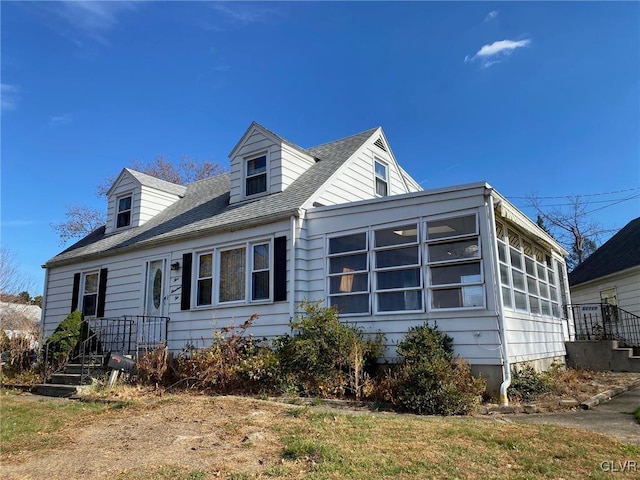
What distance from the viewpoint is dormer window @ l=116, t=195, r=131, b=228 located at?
664 inches

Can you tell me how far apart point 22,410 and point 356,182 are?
31.8 feet

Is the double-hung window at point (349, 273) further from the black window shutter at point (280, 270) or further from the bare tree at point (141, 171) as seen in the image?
the bare tree at point (141, 171)

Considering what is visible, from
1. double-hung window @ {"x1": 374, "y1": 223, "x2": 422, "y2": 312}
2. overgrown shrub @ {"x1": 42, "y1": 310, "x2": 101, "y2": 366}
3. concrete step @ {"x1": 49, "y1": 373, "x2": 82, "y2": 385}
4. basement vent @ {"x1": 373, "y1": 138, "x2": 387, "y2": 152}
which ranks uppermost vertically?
basement vent @ {"x1": 373, "y1": 138, "x2": 387, "y2": 152}

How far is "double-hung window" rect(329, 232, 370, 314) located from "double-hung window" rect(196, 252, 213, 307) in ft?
12.3

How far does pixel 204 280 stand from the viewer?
12297 mm

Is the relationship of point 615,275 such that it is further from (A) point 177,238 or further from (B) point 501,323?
(A) point 177,238

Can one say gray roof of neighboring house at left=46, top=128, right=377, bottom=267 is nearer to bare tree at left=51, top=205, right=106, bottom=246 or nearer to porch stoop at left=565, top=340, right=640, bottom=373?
porch stoop at left=565, top=340, right=640, bottom=373

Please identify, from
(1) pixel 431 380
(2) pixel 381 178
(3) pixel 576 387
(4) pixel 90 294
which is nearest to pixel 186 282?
(4) pixel 90 294

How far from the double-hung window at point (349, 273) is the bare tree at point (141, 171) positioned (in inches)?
928

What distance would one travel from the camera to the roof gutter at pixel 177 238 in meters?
10.9

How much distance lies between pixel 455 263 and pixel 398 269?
1.21 meters

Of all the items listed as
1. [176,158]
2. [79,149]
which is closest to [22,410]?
[79,149]

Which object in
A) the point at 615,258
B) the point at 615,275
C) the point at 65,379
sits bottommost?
the point at 65,379

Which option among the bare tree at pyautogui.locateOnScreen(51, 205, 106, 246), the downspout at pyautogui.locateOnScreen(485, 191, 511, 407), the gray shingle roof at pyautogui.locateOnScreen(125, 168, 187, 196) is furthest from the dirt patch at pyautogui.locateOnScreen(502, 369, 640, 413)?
the bare tree at pyautogui.locateOnScreen(51, 205, 106, 246)
